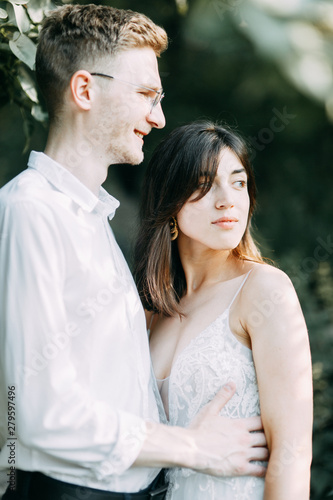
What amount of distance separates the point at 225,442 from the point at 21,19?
4.97ft

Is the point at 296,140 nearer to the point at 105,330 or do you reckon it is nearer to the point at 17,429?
the point at 105,330

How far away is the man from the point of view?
1404mm

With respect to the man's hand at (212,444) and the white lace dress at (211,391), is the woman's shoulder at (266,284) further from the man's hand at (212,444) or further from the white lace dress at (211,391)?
the man's hand at (212,444)

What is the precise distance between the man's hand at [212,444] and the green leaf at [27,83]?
126cm

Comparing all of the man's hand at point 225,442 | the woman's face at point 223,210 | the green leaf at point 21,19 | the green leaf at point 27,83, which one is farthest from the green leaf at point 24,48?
the man's hand at point 225,442

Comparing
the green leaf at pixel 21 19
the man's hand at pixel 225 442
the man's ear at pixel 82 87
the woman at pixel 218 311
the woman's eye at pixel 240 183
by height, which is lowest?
the man's hand at pixel 225 442

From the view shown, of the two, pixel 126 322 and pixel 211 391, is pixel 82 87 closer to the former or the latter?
pixel 126 322

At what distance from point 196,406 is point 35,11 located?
4.75 feet

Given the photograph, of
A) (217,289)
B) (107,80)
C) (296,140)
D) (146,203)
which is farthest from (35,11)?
(296,140)

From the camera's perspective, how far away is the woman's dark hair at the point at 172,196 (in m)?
1.98

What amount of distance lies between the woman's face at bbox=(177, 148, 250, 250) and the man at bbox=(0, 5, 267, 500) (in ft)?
0.95

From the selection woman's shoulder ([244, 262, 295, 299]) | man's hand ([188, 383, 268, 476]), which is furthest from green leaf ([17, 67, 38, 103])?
man's hand ([188, 383, 268, 476])

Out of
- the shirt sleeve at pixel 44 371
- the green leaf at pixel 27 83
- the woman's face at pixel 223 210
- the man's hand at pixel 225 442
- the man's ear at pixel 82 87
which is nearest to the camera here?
the shirt sleeve at pixel 44 371

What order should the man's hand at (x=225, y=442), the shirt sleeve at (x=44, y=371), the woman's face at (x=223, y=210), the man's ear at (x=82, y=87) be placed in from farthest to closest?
the woman's face at (x=223, y=210) → the man's ear at (x=82, y=87) → the man's hand at (x=225, y=442) → the shirt sleeve at (x=44, y=371)
